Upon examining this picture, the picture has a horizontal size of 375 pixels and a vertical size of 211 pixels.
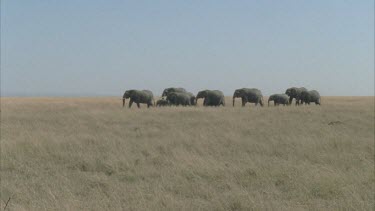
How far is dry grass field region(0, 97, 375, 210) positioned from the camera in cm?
741

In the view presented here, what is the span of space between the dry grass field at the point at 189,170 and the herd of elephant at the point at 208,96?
20725 mm

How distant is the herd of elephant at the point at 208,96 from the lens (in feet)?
125

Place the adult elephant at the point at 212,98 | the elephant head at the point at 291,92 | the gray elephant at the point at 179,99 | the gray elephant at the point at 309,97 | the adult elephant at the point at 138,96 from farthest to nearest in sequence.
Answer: the elephant head at the point at 291,92
the gray elephant at the point at 309,97
the adult elephant at the point at 212,98
the adult elephant at the point at 138,96
the gray elephant at the point at 179,99

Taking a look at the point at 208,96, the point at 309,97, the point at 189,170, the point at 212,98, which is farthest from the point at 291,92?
the point at 189,170

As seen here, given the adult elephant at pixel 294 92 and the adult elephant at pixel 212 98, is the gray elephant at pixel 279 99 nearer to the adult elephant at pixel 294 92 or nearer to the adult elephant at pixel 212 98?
the adult elephant at pixel 294 92

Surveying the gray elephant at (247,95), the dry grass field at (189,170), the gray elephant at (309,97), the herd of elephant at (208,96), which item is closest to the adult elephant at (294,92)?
the herd of elephant at (208,96)

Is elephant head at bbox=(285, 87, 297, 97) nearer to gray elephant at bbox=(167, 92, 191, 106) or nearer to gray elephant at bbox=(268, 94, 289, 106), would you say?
gray elephant at bbox=(268, 94, 289, 106)

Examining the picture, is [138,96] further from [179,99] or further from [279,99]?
[279,99]

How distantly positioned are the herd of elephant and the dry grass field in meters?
20.7

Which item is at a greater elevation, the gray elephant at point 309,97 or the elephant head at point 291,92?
the elephant head at point 291,92

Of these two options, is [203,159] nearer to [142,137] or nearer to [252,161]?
[252,161]

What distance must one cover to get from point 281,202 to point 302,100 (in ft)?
127

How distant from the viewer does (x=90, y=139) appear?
14023 millimetres

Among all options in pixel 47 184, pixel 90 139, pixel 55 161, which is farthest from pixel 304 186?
pixel 90 139
